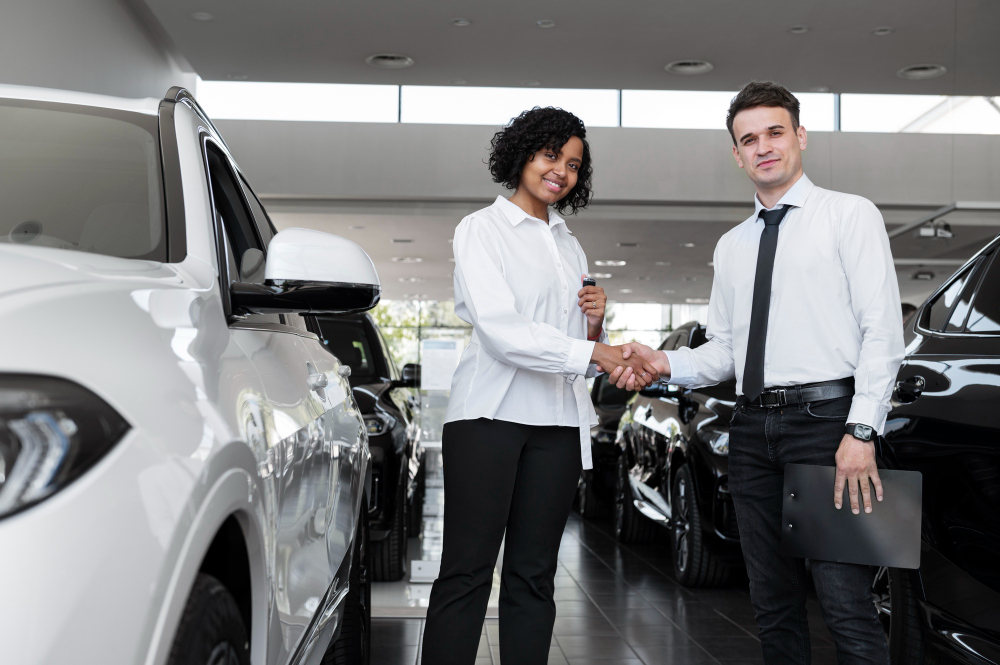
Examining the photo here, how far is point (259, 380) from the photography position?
1508 millimetres

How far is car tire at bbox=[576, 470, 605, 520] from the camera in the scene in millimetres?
8148

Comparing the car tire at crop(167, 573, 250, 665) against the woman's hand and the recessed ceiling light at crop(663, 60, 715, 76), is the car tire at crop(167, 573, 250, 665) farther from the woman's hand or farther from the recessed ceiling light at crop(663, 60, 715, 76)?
the recessed ceiling light at crop(663, 60, 715, 76)

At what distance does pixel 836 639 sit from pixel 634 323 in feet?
93.2

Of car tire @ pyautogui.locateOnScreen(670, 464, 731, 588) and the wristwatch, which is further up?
the wristwatch

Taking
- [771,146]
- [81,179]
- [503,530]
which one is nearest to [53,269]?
[81,179]

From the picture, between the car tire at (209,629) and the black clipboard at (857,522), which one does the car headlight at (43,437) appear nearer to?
the car tire at (209,629)

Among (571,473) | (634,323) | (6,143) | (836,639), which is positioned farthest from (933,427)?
(634,323)

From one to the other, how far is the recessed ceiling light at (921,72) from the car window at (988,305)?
8875mm

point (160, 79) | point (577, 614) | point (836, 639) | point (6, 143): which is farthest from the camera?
point (160, 79)

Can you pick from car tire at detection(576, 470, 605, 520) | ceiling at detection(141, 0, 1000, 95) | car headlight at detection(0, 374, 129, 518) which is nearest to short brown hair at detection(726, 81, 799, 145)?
car headlight at detection(0, 374, 129, 518)

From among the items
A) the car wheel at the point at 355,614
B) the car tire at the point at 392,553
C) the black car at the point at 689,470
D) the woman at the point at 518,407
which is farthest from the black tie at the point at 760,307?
the car tire at the point at 392,553

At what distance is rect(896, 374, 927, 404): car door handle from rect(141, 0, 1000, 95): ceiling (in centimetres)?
683

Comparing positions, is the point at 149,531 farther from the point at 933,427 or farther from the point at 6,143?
the point at 933,427

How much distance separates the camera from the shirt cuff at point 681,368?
2773mm
